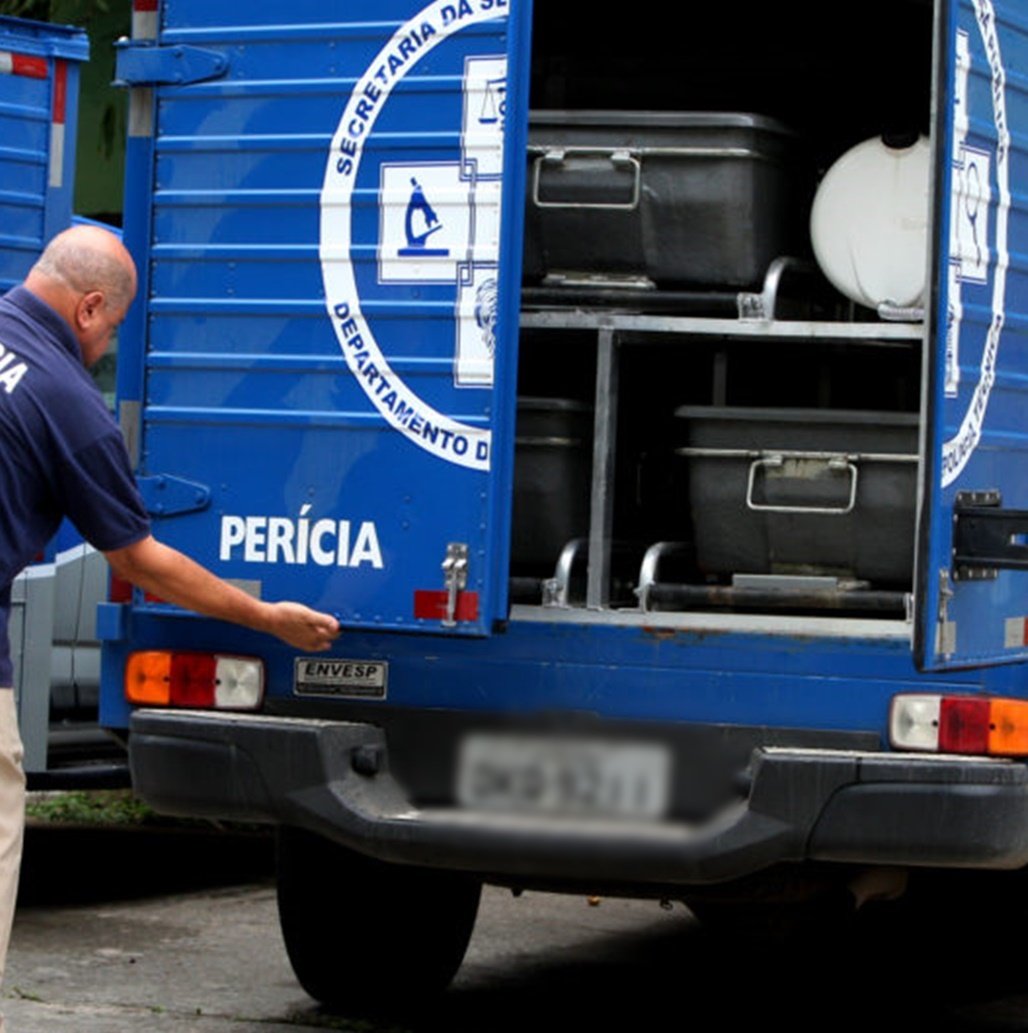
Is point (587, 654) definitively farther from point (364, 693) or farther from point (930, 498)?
point (930, 498)

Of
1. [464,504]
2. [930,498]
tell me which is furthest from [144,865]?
[930,498]

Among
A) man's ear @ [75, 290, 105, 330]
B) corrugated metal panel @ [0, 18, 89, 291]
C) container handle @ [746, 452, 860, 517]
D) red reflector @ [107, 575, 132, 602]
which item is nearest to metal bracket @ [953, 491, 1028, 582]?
container handle @ [746, 452, 860, 517]

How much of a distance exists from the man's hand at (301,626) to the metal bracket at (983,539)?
137 centimetres

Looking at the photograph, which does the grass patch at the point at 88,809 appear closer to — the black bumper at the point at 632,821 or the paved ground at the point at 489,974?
the paved ground at the point at 489,974

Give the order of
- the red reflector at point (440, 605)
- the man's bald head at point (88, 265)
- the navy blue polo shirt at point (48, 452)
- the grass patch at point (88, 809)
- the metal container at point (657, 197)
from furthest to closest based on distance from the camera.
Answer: the grass patch at point (88, 809) < the metal container at point (657, 197) < the red reflector at point (440, 605) < the man's bald head at point (88, 265) < the navy blue polo shirt at point (48, 452)

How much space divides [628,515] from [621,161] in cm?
95

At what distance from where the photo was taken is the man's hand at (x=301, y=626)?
17.5ft

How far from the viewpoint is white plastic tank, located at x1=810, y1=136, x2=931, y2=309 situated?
587cm

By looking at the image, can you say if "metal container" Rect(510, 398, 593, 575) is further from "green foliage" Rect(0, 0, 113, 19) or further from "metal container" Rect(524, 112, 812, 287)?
"green foliage" Rect(0, 0, 113, 19)

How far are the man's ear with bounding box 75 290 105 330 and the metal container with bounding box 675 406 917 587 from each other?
1547 mm

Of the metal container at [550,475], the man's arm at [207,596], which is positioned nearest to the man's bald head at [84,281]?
the man's arm at [207,596]

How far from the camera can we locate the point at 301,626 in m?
5.36

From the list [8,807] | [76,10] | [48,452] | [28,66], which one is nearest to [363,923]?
[8,807]

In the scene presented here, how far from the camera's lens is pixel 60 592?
8.01 meters
